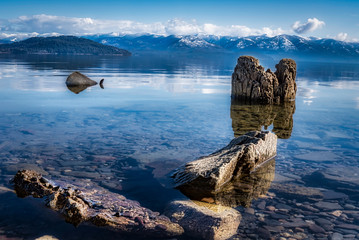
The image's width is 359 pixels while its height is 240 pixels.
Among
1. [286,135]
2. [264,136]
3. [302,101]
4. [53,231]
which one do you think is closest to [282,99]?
[302,101]

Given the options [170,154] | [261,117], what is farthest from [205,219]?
[261,117]

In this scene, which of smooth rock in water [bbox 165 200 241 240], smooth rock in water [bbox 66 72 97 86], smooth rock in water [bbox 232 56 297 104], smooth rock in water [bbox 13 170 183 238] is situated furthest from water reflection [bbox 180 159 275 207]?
smooth rock in water [bbox 66 72 97 86]

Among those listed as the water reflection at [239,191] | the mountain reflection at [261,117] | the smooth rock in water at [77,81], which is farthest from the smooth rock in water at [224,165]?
the smooth rock in water at [77,81]

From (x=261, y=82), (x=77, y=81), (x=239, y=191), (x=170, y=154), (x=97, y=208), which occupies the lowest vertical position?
(x=239, y=191)

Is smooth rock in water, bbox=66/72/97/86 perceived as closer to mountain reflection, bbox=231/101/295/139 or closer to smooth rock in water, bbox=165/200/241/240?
mountain reflection, bbox=231/101/295/139

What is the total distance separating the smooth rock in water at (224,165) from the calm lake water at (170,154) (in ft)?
1.37

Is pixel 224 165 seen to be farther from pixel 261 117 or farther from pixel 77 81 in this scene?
pixel 77 81

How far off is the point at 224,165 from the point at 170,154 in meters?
3.00

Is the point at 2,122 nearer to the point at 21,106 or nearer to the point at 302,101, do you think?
the point at 21,106

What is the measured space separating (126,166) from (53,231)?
3679 millimetres

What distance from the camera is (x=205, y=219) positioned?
20.4 ft

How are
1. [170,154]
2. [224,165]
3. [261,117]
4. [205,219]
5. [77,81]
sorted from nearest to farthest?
[205,219], [224,165], [170,154], [261,117], [77,81]

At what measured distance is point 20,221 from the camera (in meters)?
6.09

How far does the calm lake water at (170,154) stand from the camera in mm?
6277
